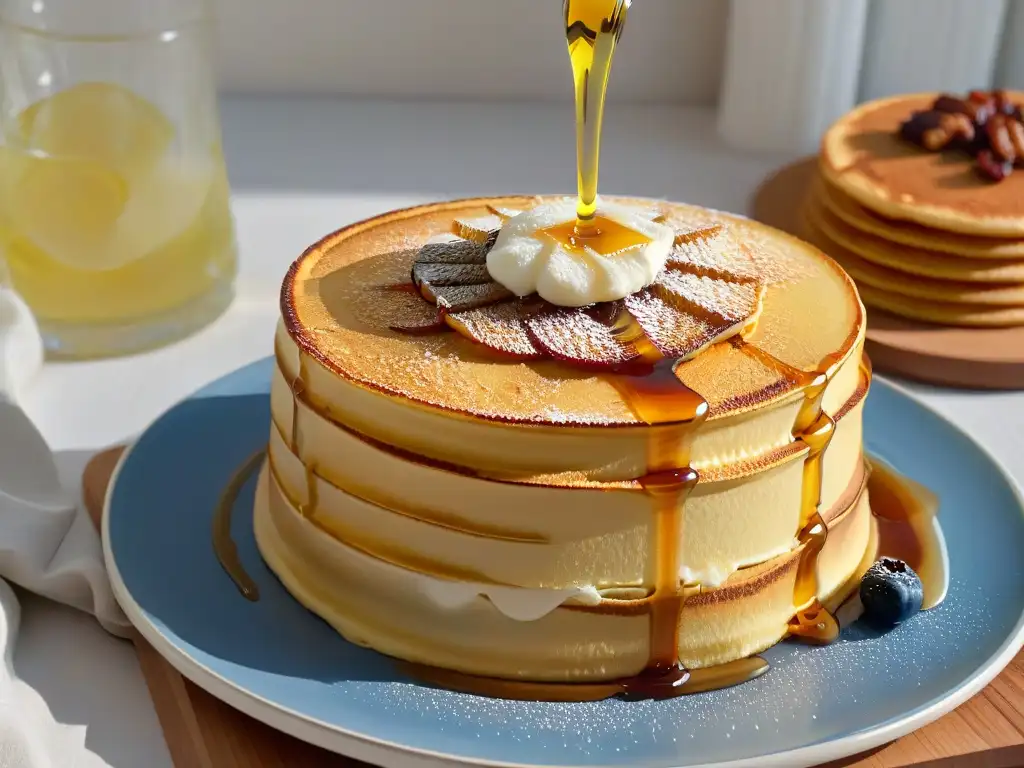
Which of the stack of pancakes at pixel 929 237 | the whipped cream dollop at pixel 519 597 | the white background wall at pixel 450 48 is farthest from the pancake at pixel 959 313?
the white background wall at pixel 450 48

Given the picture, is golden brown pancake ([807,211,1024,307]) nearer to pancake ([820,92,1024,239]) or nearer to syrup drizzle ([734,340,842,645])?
pancake ([820,92,1024,239])

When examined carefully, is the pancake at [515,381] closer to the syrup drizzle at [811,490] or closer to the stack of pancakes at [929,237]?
the syrup drizzle at [811,490]

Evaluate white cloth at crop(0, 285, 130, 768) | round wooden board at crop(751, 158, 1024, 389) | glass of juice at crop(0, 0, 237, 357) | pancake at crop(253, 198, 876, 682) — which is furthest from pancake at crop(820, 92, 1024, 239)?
white cloth at crop(0, 285, 130, 768)

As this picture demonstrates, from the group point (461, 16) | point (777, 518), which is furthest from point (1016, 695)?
point (461, 16)

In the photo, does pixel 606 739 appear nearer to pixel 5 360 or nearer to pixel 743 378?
pixel 743 378

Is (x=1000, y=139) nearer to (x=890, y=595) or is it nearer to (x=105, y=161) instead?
(x=890, y=595)
